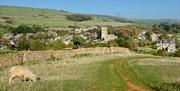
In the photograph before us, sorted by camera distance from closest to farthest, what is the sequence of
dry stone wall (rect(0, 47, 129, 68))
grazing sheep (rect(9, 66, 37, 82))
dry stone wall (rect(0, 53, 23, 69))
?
1. grazing sheep (rect(9, 66, 37, 82))
2. dry stone wall (rect(0, 53, 23, 69))
3. dry stone wall (rect(0, 47, 129, 68))

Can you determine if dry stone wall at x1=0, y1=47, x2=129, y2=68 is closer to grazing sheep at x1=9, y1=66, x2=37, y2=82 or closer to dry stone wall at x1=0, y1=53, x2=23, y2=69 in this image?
→ dry stone wall at x1=0, y1=53, x2=23, y2=69

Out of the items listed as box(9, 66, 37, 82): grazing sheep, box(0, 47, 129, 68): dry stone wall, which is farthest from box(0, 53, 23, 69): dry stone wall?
Answer: box(9, 66, 37, 82): grazing sheep

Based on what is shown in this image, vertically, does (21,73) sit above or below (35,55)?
above

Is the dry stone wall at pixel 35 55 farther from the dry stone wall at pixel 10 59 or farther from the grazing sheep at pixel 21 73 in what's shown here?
the grazing sheep at pixel 21 73

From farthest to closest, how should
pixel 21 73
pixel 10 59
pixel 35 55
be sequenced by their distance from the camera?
pixel 35 55
pixel 10 59
pixel 21 73

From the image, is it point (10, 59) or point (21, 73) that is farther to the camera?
point (10, 59)

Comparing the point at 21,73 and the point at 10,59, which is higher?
the point at 21,73

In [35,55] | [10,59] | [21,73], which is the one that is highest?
[21,73]

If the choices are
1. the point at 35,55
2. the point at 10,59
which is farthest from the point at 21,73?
the point at 35,55

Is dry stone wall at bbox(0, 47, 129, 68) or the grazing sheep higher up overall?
the grazing sheep

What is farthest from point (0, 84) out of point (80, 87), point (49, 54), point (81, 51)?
point (81, 51)

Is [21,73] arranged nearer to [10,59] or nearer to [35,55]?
[10,59]

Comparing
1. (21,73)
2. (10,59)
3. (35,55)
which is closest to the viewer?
(21,73)

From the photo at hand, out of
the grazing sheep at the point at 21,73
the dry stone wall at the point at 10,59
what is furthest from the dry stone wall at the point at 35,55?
the grazing sheep at the point at 21,73
